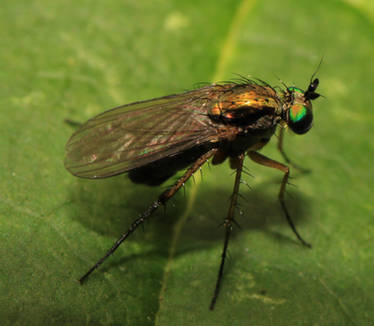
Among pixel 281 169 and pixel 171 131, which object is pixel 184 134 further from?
pixel 281 169

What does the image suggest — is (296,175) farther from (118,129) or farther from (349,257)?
(118,129)

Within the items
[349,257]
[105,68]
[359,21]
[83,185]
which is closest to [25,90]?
[105,68]

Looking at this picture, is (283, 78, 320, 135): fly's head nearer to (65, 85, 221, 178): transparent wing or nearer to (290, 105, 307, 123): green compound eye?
(290, 105, 307, 123): green compound eye

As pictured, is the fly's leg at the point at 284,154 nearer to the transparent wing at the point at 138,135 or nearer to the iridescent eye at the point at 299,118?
the iridescent eye at the point at 299,118

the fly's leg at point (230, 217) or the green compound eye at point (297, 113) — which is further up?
the green compound eye at point (297, 113)

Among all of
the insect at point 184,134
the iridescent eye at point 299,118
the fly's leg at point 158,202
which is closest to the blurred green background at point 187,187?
the fly's leg at point 158,202

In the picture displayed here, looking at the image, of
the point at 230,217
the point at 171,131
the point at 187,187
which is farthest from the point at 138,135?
the point at 230,217
